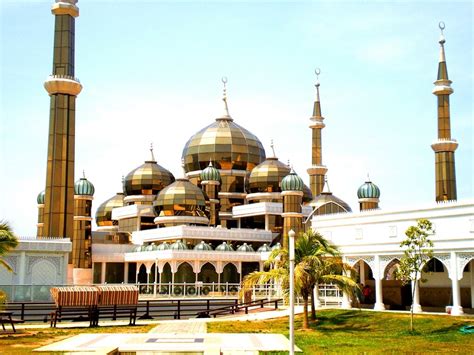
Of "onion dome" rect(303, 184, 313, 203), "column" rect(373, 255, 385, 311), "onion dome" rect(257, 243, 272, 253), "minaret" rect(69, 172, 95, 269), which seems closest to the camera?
"column" rect(373, 255, 385, 311)

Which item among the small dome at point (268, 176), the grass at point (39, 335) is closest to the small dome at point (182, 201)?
the small dome at point (268, 176)

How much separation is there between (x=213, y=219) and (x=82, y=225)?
11741mm

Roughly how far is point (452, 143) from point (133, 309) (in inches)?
1300

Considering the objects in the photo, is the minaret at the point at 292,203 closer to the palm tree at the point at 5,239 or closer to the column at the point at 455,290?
the column at the point at 455,290

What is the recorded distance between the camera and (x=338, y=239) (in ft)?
120

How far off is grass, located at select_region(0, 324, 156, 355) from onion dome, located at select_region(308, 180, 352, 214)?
35.7 meters

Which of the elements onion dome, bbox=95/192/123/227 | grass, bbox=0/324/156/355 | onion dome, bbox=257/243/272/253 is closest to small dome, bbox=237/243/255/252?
onion dome, bbox=257/243/272/253

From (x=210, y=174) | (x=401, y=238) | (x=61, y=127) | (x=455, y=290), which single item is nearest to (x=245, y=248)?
(x=210, y=174)

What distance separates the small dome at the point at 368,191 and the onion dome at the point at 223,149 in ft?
40.3

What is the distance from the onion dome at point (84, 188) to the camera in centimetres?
6159

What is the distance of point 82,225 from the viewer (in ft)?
197

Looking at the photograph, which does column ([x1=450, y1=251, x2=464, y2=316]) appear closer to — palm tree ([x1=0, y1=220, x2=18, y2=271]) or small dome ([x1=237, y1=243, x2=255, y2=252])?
palm tree ([x1=0, y1=220, x2=18, y2=271])

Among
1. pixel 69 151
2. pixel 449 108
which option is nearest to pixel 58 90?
pixel 69 151

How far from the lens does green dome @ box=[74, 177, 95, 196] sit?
6159cm
